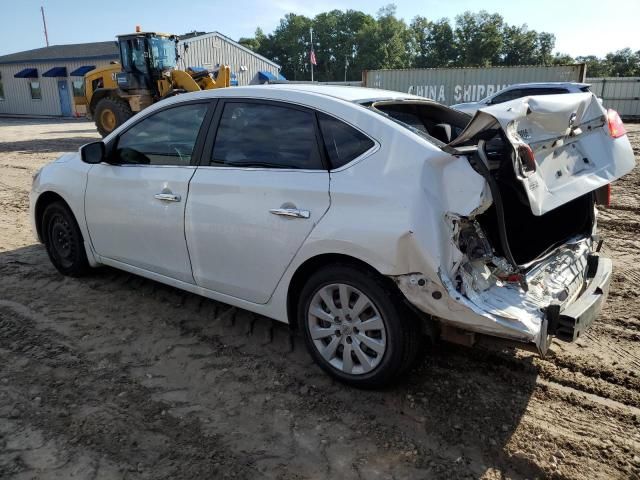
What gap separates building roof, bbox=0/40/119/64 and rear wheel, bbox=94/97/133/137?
16.8 meters

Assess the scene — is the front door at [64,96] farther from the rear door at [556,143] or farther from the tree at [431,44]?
the tree at [431,44]

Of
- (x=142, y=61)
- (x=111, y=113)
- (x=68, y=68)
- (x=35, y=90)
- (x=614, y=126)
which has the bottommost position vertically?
(x=111, y=113)

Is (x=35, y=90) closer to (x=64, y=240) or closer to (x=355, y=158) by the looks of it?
(x=64, y=240)

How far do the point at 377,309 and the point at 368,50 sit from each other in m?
83.7

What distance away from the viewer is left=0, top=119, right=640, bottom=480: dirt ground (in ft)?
8.29

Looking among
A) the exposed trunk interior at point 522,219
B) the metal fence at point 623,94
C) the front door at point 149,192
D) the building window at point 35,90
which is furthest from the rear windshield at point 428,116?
the building window at point 35,90

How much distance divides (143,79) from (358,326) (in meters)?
15.0

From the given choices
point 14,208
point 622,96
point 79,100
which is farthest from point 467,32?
point 14,208

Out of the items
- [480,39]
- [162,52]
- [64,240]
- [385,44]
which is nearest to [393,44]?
[385,44]

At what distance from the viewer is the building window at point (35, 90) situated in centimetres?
3463

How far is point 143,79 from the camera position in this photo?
15750 mm

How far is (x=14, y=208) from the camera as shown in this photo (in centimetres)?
791

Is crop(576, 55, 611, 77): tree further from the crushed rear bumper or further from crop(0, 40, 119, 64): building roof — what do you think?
the crushed rear bumper

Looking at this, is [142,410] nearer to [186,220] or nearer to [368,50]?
[186,220]
